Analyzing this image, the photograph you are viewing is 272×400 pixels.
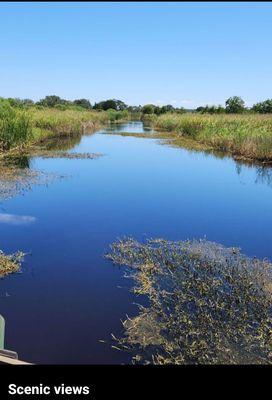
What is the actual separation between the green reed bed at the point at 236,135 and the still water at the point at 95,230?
1820 millimetres

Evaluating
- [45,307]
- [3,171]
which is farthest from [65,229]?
[3,171]

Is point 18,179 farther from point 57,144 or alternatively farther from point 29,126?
point 57,144

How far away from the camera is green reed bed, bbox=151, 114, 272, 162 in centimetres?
1996

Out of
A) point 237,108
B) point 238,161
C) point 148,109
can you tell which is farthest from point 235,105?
point 238,161

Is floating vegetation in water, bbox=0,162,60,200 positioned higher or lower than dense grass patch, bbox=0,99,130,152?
lower

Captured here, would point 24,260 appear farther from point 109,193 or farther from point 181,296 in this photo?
point 109,193

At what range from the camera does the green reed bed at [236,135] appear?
65.5 ft

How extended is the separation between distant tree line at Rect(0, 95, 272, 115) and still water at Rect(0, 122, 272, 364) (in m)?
16.9

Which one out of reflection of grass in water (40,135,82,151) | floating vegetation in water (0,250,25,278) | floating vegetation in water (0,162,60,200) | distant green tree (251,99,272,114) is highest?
distant green tree (251,99,272,114)

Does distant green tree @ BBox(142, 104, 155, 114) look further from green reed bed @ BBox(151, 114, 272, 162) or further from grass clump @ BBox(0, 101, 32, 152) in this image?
grass clump @ BBox(0, 101, 32, 152)

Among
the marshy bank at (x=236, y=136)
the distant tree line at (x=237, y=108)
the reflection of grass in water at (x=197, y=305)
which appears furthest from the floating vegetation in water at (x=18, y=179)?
the distant tree line at (x=237, y=108)

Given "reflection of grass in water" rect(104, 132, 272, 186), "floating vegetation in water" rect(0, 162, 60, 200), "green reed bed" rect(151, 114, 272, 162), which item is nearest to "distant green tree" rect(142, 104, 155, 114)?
"green reed bed" rect(151, 114, 272, 162)

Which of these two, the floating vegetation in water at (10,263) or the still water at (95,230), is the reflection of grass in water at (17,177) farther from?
the floating vegetation in water at (10,263)

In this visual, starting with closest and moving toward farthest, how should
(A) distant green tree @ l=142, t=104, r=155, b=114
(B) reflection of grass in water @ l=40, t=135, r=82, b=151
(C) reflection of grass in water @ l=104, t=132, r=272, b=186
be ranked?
(C) reflection of grass in water @ l=104, t=132, r=272, b=186
(B) reflection of grass in water @ l=40, t=135, r=82, b=151
(A) distant green tree @ l=142, t=104, r=155, b=114
